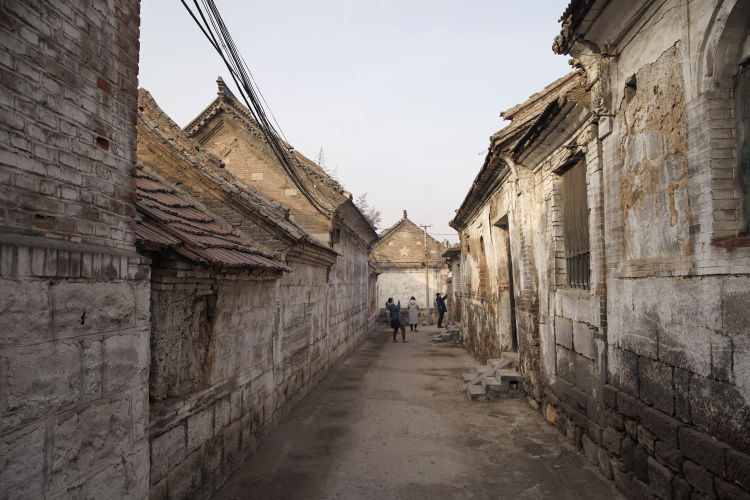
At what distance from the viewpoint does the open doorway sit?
34.7 feet

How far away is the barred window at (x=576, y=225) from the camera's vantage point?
19.6 feet

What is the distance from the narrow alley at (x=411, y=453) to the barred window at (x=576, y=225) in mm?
2207

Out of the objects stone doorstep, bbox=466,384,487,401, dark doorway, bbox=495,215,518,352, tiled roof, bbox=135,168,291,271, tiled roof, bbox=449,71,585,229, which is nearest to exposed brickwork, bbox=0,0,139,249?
tiled roof, bbox=135,168,291,271

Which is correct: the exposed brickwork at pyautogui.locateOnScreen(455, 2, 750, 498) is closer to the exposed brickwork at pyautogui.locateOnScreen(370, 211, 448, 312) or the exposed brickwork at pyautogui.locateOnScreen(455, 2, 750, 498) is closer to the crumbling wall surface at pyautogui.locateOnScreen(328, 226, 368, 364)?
the crumbling wall surface at pyautogui.locateOnScreen(328, 226, 368, 364)

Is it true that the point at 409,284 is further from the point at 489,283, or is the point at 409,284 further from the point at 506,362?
the point at 506,362

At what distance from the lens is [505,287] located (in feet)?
35.2

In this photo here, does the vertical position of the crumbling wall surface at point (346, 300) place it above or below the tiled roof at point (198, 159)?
below

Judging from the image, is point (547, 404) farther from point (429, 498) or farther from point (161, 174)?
point (161, 174)

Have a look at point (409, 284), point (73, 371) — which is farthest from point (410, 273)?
point (73, 371)

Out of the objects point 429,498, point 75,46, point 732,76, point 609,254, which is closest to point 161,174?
point 75,46

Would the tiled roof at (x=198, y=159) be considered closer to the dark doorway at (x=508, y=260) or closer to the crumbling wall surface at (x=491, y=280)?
the crumbling wall surface at (x=491, y=280)

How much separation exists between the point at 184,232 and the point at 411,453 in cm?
381

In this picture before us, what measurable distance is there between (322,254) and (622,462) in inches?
258

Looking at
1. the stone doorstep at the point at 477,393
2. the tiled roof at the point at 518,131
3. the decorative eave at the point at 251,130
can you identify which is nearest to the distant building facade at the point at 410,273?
the decorative eave at the point at 251,130
